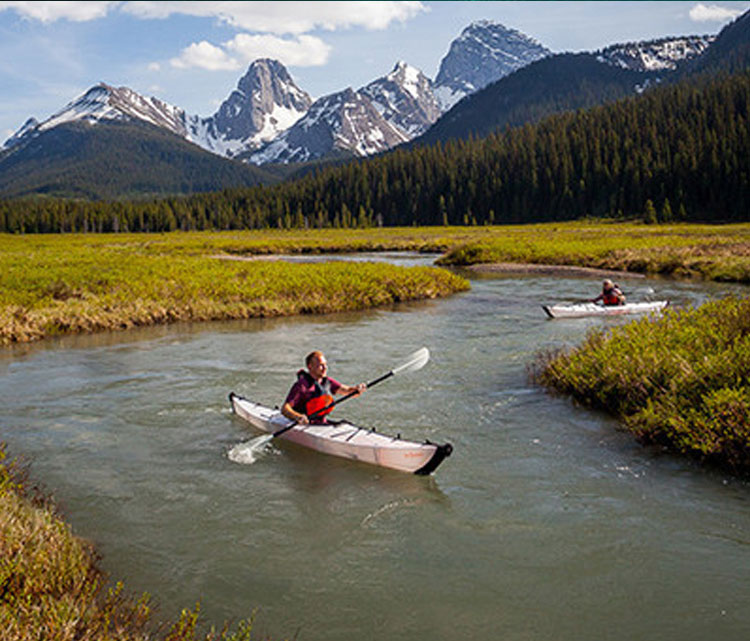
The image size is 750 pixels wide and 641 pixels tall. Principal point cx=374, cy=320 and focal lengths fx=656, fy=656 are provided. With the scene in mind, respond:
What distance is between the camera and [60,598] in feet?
21.3

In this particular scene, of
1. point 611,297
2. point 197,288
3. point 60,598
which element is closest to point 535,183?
point 611,297

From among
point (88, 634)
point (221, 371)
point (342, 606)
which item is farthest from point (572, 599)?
point (221, 371)

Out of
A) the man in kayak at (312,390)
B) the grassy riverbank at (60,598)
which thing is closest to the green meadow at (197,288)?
the man in kayak at (312,390)

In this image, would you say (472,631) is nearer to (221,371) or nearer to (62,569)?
(62,569)

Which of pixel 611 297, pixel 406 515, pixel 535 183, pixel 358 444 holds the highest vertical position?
pixel 535 183

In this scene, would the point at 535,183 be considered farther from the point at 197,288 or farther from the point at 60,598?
the point at 60,598

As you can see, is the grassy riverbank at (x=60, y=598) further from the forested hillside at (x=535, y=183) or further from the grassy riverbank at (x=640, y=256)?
the forested hillside at (x=535, y=183)

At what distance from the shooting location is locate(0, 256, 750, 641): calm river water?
24.3ft

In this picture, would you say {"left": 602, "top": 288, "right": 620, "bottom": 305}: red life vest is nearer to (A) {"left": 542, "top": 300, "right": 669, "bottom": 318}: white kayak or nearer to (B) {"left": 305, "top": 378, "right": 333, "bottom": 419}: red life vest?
(A) {"left": 542, "top": 300, "right": 669, "bottom": 318}: white kayak

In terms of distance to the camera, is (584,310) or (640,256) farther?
(640,256)

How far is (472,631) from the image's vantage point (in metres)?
7.04

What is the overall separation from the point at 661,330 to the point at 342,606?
11.8m

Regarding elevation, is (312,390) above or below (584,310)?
above

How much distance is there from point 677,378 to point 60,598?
35.4 feet
